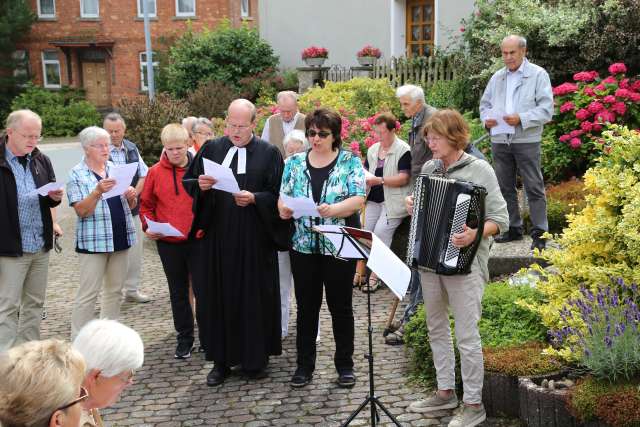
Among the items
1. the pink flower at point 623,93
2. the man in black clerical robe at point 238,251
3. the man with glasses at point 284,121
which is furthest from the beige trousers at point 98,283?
the pink flower at point 623,93

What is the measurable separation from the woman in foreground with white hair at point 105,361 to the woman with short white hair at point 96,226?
317 centimetres

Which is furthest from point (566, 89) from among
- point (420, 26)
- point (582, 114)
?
point (420, 26)

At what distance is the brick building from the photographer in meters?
34.6

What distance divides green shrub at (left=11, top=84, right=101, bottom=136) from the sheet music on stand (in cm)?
Result: 2916

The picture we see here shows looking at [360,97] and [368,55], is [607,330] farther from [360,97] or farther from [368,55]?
[368,55]

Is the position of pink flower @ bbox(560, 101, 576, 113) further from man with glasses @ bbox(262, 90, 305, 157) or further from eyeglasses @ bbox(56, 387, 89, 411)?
eyeglasses @ bbox(56, 387, 89, 411)

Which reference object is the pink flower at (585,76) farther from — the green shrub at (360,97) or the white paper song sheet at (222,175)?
the white paper song sheet at (222,175)

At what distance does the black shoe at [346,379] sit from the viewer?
5.68 m

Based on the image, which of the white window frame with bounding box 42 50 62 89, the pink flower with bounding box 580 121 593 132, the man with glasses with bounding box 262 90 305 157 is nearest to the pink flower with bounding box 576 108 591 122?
the pink flower with bounding box 580 121 593 132

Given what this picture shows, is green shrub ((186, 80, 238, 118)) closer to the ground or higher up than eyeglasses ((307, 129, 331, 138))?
higher up

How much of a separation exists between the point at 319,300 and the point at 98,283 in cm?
204

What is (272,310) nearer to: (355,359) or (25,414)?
(355,359)

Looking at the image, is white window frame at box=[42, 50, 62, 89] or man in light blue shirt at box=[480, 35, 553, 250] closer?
man in light blue shirt at box=[480, 35, 553, 250]

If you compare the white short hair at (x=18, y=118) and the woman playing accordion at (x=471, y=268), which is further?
the white short hair at (x=18, y=118)
